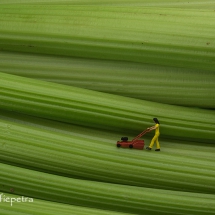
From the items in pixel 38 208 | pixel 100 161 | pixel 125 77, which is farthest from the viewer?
pixel 125 77

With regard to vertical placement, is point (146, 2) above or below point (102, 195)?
above

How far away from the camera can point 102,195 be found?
197 cm

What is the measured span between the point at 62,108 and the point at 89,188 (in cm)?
45

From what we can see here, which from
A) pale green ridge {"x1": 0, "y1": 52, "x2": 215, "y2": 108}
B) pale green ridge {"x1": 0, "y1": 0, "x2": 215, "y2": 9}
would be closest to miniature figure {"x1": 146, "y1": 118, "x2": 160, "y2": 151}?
pale green ridge {"x1": 0, "y1": 52, "x2": 215, "y2": 108}

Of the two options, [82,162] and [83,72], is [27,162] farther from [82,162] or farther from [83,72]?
[83,72]

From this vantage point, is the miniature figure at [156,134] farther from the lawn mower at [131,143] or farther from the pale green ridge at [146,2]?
the pale green ridge at [146,2]

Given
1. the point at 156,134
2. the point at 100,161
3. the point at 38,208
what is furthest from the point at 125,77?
the point at 38,208

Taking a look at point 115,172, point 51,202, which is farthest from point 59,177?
point 115,172

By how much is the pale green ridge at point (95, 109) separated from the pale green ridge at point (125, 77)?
Result: 87mm

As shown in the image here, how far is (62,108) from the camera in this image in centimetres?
211

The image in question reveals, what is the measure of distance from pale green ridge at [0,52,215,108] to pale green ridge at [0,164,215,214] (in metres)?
0.54

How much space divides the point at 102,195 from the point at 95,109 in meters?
0.45

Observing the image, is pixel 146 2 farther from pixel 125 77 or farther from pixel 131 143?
pixel 131 143

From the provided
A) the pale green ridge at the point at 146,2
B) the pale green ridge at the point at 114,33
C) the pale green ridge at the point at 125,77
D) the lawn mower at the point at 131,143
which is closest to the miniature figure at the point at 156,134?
the lawn mower at the point at 131,143
